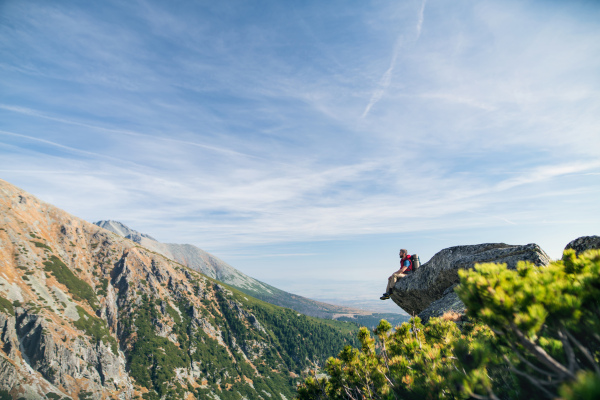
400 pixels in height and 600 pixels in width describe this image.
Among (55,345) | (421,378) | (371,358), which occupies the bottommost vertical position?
(55,345)

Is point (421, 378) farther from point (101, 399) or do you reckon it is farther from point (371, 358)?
point (101, 399)

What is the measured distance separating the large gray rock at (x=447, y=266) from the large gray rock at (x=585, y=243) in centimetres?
293

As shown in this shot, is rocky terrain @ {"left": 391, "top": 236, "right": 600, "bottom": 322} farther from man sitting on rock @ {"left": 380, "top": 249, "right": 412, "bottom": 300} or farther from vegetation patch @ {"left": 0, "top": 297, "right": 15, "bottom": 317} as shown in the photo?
vegetation patch @ {"left": 0, "top": 297, "right": 15, "bottom": 317}

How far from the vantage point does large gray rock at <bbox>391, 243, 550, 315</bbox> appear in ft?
49.6

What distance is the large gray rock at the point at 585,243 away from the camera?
33.8 feet

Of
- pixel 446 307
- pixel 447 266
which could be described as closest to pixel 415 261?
pixel 447 266

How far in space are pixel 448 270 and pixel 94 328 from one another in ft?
821

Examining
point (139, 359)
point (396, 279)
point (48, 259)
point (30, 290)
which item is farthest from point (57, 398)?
point (396, 279)

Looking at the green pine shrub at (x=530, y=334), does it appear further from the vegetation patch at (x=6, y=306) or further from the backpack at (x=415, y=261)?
the vegetation patch at (x=6, y=306)

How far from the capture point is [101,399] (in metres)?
156

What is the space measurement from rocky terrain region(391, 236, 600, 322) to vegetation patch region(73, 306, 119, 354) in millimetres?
237596

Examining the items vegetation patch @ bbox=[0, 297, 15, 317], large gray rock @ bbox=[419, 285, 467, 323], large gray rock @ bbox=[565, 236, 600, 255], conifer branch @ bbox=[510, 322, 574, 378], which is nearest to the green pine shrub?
conifer branch @ bbox=[510, 322, 574, 378]

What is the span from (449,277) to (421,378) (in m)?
14.4

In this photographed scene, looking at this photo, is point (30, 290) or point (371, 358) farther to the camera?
point (30, 290)
